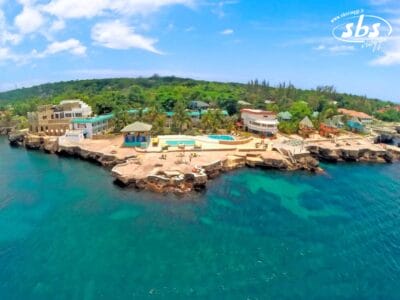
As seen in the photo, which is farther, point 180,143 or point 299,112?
point 299,112

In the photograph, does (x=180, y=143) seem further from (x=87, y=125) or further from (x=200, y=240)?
(x=200, y=240)

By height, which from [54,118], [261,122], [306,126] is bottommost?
[306,126]

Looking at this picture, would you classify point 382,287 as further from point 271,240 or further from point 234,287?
point 234,287

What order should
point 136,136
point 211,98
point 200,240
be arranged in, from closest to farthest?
point 200,240, point 136,136, point 211,98

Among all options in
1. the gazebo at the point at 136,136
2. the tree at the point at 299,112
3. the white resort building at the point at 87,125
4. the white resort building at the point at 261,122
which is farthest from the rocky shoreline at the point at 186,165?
the tree at the point at 299,112

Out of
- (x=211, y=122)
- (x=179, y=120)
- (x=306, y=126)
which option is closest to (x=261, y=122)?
(x=211, y=122)

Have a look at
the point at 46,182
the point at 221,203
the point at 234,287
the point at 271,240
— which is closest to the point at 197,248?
the point at 234,287

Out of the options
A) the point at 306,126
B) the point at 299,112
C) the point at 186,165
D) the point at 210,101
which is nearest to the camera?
the point at 186,165

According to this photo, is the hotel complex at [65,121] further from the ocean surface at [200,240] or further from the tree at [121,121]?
the ocean surface at [200,240]
